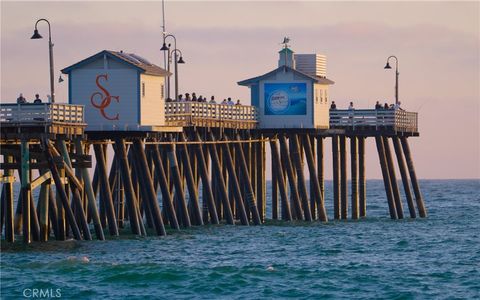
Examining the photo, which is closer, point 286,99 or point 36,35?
point 36,35

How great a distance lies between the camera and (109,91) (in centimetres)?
6016

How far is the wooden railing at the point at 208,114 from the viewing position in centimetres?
6669

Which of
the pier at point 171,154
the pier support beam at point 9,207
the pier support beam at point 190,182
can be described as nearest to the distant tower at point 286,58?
the pier at point 171,154

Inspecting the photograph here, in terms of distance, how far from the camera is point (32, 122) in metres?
54.7

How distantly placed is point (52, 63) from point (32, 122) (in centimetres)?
366

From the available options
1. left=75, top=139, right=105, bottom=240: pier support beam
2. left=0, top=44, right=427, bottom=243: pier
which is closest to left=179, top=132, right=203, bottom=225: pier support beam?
left=0, top=44, right=427, bottom=243: pier

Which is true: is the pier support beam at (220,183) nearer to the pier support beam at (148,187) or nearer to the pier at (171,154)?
the pier at (171,154)

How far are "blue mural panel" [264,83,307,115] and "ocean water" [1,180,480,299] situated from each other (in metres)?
7.89

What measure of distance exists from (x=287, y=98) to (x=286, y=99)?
0.23 feet

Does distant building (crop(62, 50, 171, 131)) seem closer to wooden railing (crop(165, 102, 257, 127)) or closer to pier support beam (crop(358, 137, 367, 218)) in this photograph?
wooden railing (crop(165, 102, 257, 127))

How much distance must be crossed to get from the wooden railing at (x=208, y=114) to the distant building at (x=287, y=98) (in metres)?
1.01

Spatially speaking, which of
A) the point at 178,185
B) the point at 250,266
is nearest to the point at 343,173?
the point at 178,185

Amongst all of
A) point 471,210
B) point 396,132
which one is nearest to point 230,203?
point 396,132

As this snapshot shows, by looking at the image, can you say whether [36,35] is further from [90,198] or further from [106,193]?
[106,193]
